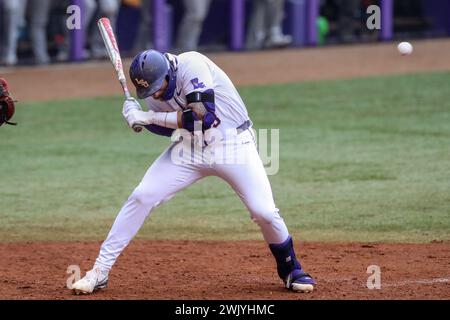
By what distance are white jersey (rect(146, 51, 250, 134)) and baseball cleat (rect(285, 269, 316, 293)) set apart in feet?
3.14

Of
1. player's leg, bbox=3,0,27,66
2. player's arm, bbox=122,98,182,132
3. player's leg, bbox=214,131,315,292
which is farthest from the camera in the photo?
player's leg, bbox=3,0,27,66

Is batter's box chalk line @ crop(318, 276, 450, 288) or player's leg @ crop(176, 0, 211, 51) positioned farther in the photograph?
player's leg @ crop(176, 0, 211, 51)

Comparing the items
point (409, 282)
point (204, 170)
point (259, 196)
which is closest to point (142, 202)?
point (204, 170)

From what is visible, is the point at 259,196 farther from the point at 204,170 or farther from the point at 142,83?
the point at 142,83

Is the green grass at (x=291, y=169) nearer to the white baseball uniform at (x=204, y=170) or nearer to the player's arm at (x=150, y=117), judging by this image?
the white baseball uniform at (x=204, y=170)

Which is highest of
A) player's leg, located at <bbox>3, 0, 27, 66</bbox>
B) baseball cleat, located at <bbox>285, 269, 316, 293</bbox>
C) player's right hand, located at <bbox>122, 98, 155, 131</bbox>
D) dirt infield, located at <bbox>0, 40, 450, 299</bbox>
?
player's leg, located at <bbox>3, 0, 27, 66</bbox>

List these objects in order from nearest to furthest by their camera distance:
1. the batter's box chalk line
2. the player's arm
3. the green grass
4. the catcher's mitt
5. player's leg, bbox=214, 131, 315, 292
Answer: the player's arm, player's leg, bbox=214, 131, 315, 292, the batter's box chalk line, the catcher's mitt, the green grass

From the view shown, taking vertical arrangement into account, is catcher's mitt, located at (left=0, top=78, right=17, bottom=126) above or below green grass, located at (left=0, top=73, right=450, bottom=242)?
above

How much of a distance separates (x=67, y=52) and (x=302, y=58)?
3.71 m

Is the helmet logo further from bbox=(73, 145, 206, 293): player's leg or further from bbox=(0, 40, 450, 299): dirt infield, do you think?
bbox=(0, 40, 450, 299): dirt infield

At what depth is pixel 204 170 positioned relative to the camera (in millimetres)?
6344

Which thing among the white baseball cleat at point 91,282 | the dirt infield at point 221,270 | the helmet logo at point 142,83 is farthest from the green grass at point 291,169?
the helmet logo at point 142,83

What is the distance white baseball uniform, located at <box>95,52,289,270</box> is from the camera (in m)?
6.25

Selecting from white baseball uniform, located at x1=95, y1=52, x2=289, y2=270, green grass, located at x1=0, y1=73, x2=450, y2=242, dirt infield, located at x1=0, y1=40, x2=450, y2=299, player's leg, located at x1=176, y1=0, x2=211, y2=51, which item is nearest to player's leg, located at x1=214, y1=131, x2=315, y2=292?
white baseball uniform, located at x1=95, y1=52, x2=289, y2=270
